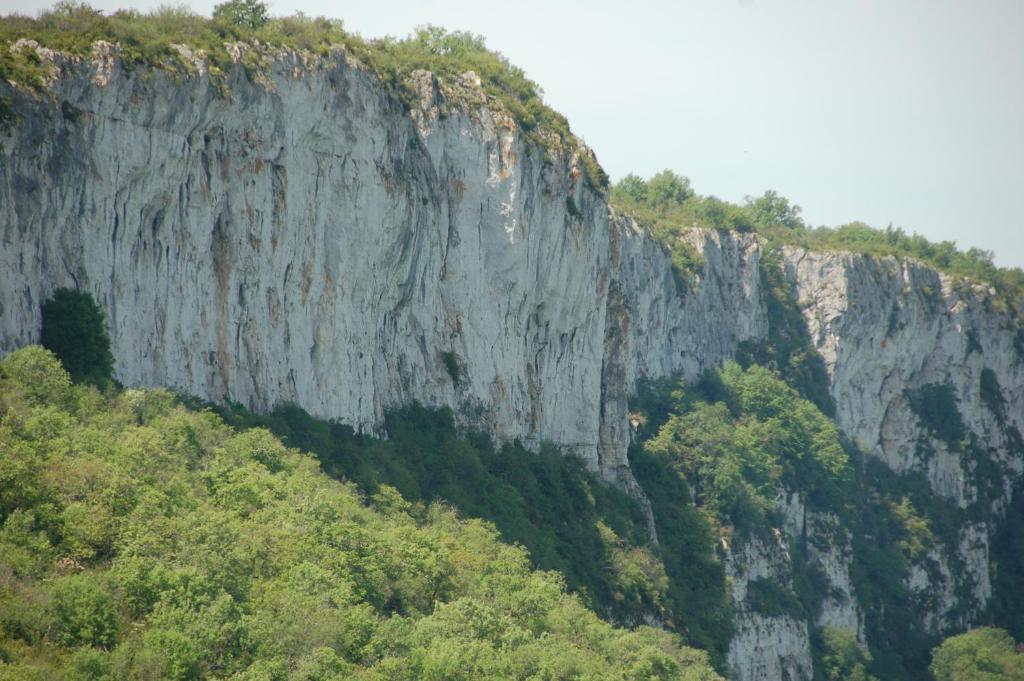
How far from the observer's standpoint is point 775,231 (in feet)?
363

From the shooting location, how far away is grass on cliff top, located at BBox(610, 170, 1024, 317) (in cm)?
9669

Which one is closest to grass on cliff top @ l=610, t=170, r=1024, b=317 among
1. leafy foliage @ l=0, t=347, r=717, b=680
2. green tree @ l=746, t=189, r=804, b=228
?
green tree @ l=746, t=189, r=804, b=228

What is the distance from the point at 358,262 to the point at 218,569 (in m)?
16.9

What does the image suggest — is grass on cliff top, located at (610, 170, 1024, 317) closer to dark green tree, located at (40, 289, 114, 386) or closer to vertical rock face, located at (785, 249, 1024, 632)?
vertical rock face, located at (785, 249, 1024, 632)

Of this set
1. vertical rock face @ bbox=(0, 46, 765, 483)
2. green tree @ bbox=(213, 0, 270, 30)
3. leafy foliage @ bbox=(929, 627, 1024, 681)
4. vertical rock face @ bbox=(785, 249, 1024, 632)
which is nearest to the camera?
vertical rock face @ bbox=(0, 46, 765, 483)

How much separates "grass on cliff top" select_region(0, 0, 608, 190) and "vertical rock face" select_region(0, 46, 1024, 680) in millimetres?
703

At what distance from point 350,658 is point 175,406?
9186 millimetres

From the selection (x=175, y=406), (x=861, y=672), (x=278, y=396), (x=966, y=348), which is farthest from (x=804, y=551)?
(x=175, y=406)

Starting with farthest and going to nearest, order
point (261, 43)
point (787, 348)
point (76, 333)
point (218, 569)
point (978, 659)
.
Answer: point (787, 348)
point (978, 659)
point (261, 43)
point (76, 333)
point (218, 569)

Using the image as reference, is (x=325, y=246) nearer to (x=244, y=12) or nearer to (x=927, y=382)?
(x=244, y=12)

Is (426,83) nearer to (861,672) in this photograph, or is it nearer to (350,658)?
(350,658)

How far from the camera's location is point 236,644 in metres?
38.4

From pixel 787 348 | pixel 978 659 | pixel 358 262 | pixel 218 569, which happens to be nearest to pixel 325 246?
pixel 358 262

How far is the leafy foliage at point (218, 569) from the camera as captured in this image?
3575cm
